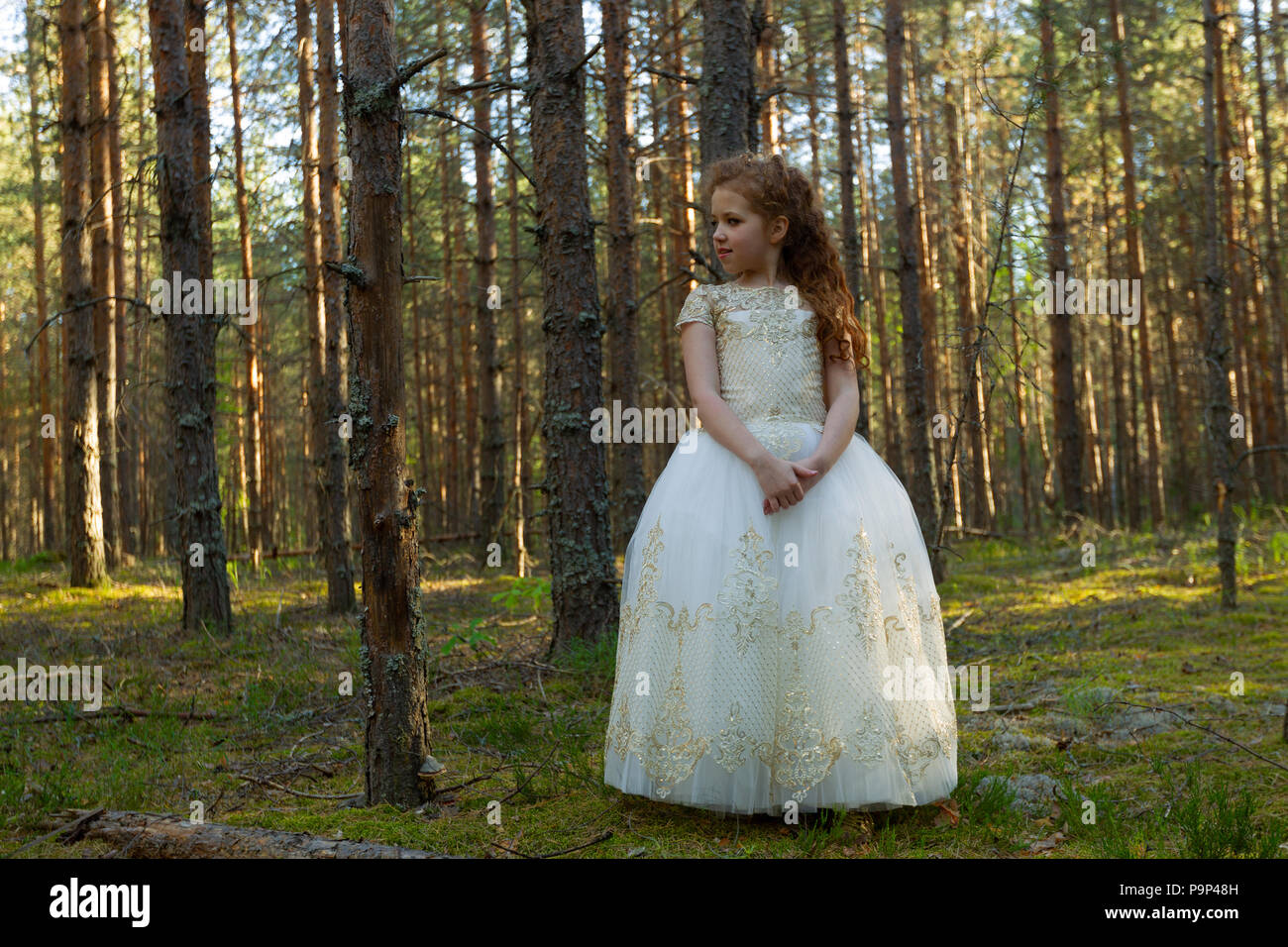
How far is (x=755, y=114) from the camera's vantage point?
19.6 feet

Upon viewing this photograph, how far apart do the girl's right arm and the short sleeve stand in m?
0.02

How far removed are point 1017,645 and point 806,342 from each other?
171 inches

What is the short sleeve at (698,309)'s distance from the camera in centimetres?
370

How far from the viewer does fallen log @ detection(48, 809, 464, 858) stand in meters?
2.81

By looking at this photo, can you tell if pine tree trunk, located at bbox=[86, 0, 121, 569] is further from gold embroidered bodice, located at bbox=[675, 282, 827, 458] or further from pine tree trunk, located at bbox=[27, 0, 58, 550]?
gold embroidered bodice, located at bbox=[675, 282, 827, 458]

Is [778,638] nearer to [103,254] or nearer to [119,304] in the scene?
[103,254]

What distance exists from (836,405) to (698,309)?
64cm

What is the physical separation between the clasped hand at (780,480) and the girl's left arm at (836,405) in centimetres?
9

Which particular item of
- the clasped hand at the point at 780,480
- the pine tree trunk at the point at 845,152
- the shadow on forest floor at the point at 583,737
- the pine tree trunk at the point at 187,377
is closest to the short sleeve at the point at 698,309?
the clasped hand at the point at 780,480

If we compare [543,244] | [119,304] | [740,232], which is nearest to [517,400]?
[543,244]

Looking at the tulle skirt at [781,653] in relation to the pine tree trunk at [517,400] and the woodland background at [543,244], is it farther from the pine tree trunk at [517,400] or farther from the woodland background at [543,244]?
the pine tree trunk at [517,400]

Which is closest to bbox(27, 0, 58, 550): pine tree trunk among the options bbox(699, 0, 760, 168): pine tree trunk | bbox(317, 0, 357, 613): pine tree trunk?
Answer: bbox(317, 0, 357, 613): pine tree trunk

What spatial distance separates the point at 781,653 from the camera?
3225 millimetres
